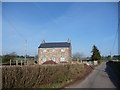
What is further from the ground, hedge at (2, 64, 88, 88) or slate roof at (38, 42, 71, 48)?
slate roof at (38, 42, 71, 48)

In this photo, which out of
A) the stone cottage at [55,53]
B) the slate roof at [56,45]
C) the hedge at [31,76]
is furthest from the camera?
the slate roof at [56,45]

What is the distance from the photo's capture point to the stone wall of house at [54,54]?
46.3 m

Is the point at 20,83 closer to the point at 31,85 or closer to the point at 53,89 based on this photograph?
the point at 31,85

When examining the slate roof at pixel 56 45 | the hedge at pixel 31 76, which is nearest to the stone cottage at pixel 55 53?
the slate roof at pixel 56 45

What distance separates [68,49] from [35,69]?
37.4 m

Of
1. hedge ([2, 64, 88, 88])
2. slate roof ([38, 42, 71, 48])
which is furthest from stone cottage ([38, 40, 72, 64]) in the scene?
hedge ([2, 64, 88, 88])

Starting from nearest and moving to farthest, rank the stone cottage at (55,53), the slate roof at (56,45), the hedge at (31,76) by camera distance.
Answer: the hedge at (31,76)
the stone cottage at (55,53)
the slate roof at (56,45)

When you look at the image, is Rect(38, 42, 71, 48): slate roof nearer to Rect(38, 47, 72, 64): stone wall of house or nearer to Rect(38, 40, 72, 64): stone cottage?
Rect(38, 40, 72, 64): stone cottage

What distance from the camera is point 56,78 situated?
12812mm

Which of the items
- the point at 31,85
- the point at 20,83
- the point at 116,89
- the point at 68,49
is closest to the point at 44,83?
the point at 31,85

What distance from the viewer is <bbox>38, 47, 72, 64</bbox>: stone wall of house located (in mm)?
46281

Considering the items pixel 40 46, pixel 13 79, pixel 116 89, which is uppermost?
pixel 40 46

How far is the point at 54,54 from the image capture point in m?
47.0

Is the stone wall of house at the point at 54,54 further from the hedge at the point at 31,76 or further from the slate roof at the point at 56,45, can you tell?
the hedge at the point at 31,76
